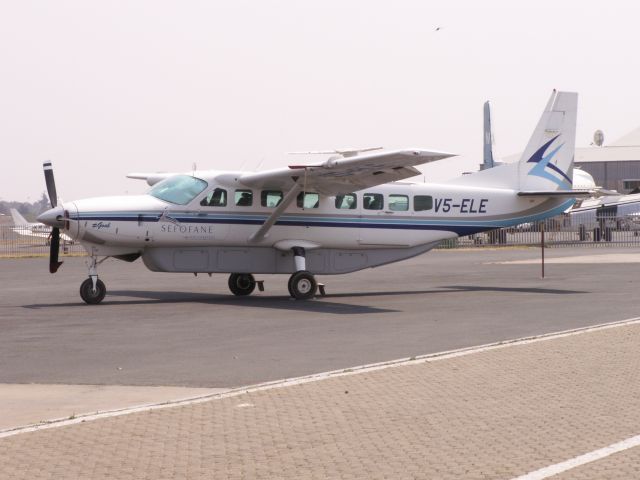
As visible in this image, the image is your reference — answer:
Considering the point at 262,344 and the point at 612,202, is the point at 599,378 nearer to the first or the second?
the point at 262,344

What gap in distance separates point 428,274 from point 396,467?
2485 centimetres

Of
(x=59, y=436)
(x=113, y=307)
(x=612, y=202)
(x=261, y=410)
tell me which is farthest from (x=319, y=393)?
(x=612, y=202)

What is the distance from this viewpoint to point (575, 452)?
24.9 ft

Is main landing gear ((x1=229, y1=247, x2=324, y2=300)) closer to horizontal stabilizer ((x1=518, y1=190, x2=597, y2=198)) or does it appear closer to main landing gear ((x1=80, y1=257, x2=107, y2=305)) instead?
main landing gear ((x1=80, y1=257, x2=107, y2=305))

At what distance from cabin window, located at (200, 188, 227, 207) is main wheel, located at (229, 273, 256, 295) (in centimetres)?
205

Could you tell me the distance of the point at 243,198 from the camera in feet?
75.2

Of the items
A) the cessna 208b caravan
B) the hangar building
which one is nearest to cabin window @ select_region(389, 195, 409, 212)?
the cessna 208b caravan

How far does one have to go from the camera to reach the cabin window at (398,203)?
24531 millimetres

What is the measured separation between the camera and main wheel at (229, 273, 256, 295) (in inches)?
946

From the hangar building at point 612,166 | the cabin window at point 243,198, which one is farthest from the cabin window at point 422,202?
the hangar building at point 612,166

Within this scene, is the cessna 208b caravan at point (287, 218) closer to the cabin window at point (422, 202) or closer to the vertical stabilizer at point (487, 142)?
the cabin window at point (422, 202)

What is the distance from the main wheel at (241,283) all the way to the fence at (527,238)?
26054mm

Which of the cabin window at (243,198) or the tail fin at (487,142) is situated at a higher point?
the tail fin at (487,142)

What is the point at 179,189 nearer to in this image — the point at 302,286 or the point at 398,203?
the point at 302,286
